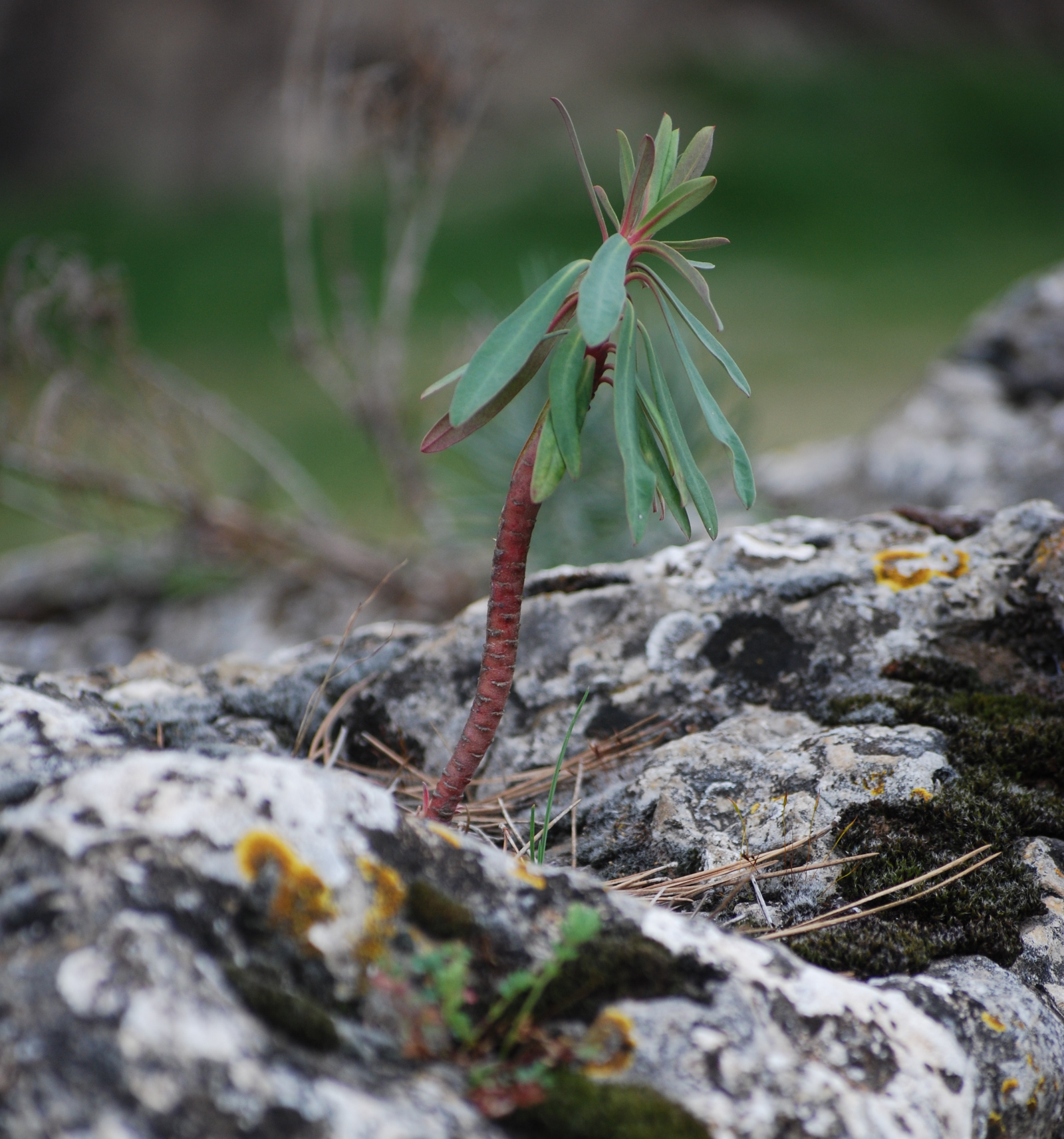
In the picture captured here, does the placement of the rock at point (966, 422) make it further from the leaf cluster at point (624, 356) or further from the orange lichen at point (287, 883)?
the orange lichen at point (287, 883)

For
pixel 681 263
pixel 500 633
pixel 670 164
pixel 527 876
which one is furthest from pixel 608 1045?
pixel 670 164

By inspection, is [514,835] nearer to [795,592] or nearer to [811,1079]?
[811,1079]

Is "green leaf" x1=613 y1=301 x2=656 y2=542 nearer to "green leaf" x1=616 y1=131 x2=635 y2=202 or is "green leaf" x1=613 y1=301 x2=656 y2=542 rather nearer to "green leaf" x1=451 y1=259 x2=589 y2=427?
"green leaf" x1=451 y1=259 x2=589 y2=427

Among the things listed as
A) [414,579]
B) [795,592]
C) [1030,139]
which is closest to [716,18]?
[1030,139]

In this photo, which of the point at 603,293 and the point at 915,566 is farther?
the point at 915,566

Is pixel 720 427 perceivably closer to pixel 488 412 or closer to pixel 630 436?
pixel 630 436
